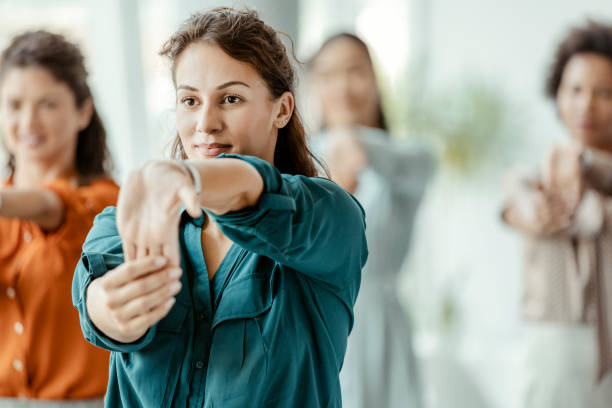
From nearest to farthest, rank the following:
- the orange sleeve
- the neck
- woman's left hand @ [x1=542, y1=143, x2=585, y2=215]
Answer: the orange sleeve < the neck < woman's left hand @ [x1=542, y1=143, x2=585, y2=215]

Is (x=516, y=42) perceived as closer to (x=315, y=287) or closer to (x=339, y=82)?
(x=339, y=82)

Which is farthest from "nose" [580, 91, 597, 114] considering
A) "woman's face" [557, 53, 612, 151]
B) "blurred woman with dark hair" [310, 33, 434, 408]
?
"blurred woman with dark hair" [310, 33, 434, 408]

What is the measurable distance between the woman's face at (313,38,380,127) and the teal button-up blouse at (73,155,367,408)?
1419 mm

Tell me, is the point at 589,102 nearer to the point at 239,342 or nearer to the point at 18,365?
the point at 239,342

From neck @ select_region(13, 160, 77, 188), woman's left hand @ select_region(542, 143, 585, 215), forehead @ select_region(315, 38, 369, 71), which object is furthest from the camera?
forehead @ select_region(315, 38, 369, 71)

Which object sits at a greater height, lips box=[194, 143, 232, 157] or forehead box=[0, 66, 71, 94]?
forehead box=[0, 66, 71, 94]

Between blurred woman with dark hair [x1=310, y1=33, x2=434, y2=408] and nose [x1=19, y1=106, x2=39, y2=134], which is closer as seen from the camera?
nose [x1=19, y1=106, x2=39, y2=134]

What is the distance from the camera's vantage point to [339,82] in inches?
93.0

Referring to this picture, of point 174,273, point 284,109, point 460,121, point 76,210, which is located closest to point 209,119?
point 284,109

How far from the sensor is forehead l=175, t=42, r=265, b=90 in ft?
3.08

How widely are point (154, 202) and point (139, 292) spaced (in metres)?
0.11

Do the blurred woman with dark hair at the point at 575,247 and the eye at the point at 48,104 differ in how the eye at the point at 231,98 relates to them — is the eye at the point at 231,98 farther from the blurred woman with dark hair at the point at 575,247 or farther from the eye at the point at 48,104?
the blurred woman with dark hair at the point at 575,247

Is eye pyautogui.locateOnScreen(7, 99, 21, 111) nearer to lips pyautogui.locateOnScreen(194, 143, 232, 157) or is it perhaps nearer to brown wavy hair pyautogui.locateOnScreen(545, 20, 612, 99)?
lips pyautogui.locateOnScreen(194, 143, 232, 157)

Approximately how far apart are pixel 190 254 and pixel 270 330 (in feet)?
0.55
